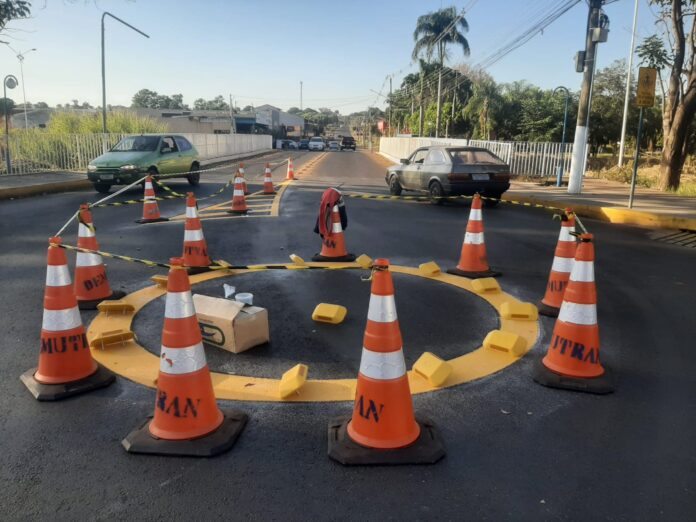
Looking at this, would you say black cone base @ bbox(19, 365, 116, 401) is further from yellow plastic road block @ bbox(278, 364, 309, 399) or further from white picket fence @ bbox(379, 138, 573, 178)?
white picket fence @ bbox(379, 138, 573, 178)

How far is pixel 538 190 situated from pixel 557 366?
14.6 metres

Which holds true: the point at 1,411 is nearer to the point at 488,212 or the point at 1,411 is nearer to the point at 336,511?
the point at 336,511

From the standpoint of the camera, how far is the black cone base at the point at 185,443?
3.05 meters

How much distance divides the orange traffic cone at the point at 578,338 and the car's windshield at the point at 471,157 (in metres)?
9.97

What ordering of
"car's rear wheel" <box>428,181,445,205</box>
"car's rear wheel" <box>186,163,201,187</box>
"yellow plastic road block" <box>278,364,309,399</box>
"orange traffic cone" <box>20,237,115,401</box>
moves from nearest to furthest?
"yellow plastic road block" <box>278,364,309,399</box> → "orange traffic cone" <box>20,237,115,401</box> → "car's rear wheel" <box>428,181,445,205</box> → "car's rear wheel" <box>186,163,201,187</box>

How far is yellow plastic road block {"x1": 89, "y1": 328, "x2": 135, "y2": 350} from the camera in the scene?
453 centimetres

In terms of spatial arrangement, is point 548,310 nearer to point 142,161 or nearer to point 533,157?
point 142,161

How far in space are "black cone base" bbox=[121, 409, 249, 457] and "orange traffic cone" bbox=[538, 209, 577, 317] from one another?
3609 mm

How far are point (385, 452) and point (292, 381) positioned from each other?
2.98ft

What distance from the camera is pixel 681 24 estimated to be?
16.4m

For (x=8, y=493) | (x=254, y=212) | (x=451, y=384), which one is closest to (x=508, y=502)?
(x=451, y=384)

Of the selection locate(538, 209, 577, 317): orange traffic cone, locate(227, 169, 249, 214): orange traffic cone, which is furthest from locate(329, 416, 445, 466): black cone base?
locate(227, 169, 249, 214): orange traffic cone

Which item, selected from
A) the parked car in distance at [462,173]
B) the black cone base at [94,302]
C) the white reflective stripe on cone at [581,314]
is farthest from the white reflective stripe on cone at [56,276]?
the parked car in distance at [462,173]

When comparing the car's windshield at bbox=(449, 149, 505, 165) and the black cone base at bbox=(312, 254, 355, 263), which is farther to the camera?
the car's windshield at bbox=(449, 149, 505, 165)
